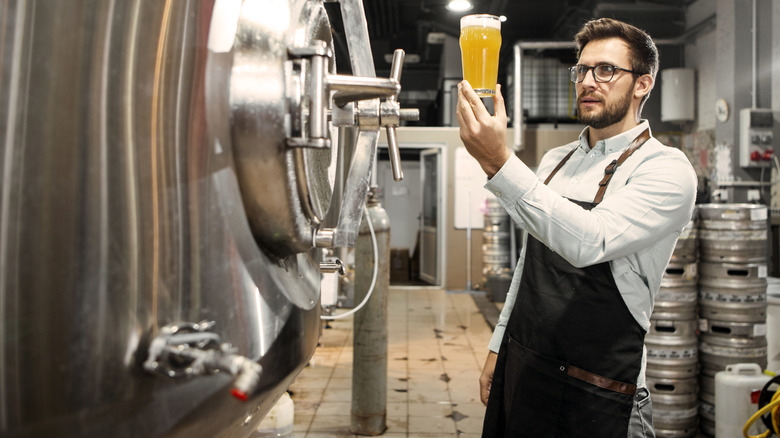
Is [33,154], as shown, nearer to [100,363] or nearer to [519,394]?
[100,363]

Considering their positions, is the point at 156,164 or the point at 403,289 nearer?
the point at 156,164

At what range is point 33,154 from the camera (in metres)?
0.54

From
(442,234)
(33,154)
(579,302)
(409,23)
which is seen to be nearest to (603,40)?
(579,302)

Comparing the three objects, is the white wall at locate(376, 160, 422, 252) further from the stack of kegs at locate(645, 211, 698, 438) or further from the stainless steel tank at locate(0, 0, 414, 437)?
the stainless steel tank at locate(0, 0, 414, 437)

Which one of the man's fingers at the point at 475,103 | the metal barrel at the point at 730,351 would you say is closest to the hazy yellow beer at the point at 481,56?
the man's fingers at the point at 475,103

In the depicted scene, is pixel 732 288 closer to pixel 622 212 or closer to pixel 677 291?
pixel 677 291

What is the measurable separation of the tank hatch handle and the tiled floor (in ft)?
8.31

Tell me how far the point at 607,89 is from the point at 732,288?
76.3 inches

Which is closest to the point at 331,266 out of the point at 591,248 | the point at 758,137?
the point at 591,248

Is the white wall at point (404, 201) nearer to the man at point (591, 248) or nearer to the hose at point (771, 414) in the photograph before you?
the hose at point (771, 414)

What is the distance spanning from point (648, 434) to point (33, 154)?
4.75 ft

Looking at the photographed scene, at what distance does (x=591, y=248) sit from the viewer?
1180mm

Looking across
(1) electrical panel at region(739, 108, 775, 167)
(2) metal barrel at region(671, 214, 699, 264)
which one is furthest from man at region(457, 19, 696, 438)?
(1) electrical panel at region(739, 108, 775, 167)

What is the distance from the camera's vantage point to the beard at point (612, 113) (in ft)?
4.90
